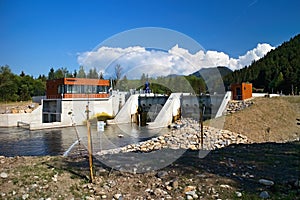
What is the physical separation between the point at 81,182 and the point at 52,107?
35998 millimetres

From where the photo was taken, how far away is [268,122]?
75.3ft

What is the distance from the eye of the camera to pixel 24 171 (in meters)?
7.58

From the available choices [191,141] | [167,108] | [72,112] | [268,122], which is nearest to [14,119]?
[72,112]

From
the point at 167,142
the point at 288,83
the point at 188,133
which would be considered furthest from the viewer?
the point at 288,83

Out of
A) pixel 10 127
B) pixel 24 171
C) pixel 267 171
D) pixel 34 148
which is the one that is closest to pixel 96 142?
pixel 34 148

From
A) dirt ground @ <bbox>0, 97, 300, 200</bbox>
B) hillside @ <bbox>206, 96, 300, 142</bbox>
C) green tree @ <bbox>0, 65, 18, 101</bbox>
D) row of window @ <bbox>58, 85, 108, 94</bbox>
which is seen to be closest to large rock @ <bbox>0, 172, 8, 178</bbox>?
dirt ground @ <bbox>0, 97, 300, 200</bbox>

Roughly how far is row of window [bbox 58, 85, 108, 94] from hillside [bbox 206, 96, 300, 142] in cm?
2251

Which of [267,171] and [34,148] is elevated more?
[267,171]

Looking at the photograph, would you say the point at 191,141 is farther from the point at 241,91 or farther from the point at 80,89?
the point at 80,89

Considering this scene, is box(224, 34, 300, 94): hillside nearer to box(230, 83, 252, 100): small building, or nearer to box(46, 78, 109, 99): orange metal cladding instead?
box(230, 83, 252, 100): small building

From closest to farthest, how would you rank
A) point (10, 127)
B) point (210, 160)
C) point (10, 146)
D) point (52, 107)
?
point (210, 160) < point (10, 146) < point (10, 127) < point (52, 107)

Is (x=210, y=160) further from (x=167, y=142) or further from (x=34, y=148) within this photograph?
(x=34, y=148)

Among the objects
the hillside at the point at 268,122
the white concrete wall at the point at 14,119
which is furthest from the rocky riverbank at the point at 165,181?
the white concrete wall at the point at 14,119

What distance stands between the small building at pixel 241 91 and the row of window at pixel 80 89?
1996 cm
